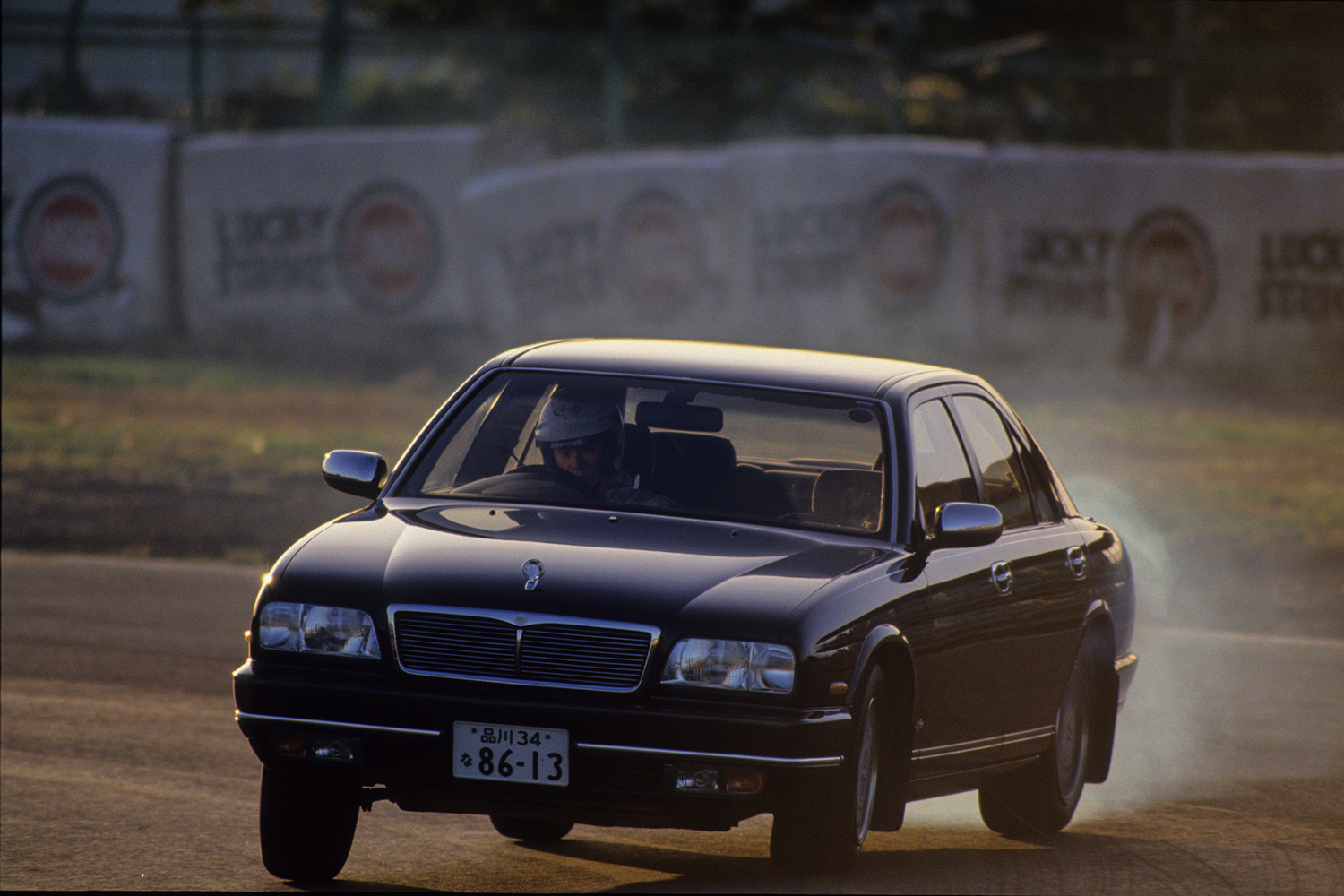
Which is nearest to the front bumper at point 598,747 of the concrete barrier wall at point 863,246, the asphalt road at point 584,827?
the asphalt road at point 584,827

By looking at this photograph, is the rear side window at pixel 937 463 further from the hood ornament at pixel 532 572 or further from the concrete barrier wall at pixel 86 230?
the concrete barrier wall at pixel 86 230

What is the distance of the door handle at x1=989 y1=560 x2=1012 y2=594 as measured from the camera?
704cm

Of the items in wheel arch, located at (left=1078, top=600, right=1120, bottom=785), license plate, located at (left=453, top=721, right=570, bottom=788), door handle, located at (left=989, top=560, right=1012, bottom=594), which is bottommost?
wheel arch, located at (left=1078, top=600, right=1120, bottom=785)

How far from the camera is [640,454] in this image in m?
6.67

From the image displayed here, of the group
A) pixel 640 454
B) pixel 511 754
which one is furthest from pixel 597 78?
pixel 511 754

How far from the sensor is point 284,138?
27.5 meters

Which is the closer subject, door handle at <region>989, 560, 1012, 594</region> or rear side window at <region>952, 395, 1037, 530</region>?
door handle at <region>989, 560, 1012, 594</region>

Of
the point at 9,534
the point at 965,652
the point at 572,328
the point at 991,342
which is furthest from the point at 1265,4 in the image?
the point at 965,652

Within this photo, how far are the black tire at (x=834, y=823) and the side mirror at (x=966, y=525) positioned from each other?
1.99 ft

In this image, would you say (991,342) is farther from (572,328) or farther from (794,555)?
(794,555)

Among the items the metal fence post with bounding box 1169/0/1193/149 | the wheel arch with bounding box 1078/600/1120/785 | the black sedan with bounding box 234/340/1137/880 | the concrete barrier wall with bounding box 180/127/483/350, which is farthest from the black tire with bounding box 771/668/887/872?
the metal fence post with bounding box 1169/0/1193/149

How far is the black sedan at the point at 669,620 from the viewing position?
5.61m

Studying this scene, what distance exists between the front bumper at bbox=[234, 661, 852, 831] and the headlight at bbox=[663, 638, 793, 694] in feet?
0.18

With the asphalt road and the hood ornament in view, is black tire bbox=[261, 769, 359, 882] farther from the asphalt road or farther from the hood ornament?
the hood ornament
